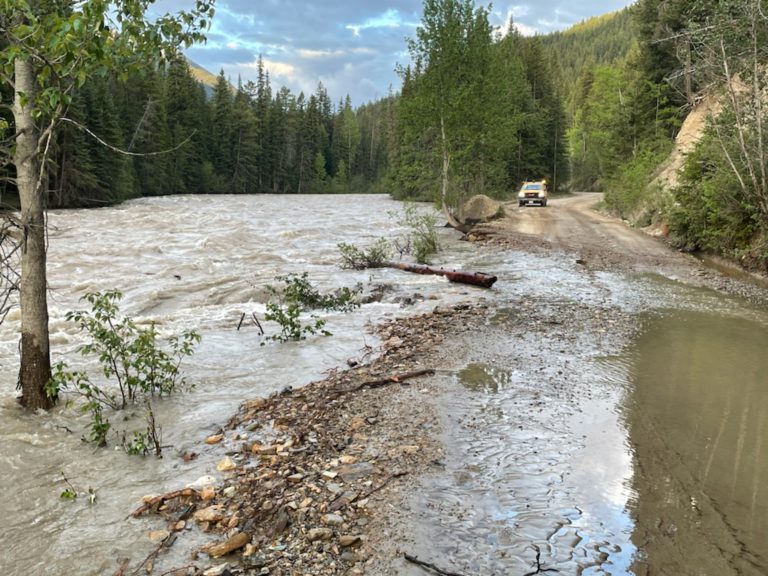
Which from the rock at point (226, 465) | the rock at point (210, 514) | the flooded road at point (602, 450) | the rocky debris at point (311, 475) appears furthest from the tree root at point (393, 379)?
the rock at point (210, 514)

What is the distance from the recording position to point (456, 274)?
1511 centimetres

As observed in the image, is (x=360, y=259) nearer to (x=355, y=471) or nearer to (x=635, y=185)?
(x=355, y=471)

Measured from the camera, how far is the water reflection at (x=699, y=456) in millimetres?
3824

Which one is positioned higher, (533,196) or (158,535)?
(533,196)

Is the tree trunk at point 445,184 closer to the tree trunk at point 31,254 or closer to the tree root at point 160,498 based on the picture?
the tree trunk at point 31,254

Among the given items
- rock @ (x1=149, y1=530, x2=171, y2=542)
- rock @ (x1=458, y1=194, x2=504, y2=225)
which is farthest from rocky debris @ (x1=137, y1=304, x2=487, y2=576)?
rock @ (x1=458, y1=194, x2=504, y2=225)

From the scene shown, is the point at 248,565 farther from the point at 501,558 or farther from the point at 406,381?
the point at 406,381

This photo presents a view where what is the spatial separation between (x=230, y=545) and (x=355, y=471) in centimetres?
140

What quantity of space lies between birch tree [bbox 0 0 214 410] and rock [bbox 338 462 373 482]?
12.4 ft

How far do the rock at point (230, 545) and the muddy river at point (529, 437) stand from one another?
0.66 meters

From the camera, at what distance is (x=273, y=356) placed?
354 inches

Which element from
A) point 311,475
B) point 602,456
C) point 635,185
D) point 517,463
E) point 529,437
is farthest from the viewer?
point 635,185

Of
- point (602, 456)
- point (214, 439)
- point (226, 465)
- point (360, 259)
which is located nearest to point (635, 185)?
point (360, 259)

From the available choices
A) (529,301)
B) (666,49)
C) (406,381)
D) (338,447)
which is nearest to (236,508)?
(338,447)
